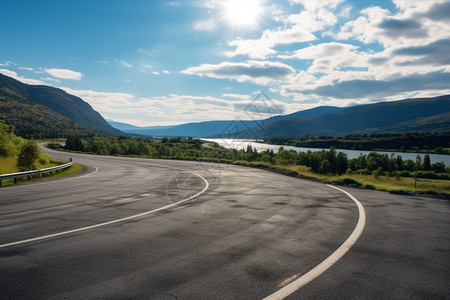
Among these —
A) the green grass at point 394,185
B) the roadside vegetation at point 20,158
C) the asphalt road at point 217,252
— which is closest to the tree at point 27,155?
the roadside vegetation at point 20,158

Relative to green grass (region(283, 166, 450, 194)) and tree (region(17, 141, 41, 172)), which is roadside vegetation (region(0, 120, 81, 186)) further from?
green grass (region(283, 166, 450, 194))

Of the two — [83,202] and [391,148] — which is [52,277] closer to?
[83,202]

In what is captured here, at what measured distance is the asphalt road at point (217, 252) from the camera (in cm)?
392

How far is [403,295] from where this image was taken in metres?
3.77

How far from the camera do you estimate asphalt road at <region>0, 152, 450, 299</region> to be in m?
3.92

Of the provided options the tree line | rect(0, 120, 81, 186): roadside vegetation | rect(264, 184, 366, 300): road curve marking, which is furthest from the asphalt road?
the tree line

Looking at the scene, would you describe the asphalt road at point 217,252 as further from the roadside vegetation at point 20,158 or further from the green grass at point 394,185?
the roadside vegetation at point 20,158

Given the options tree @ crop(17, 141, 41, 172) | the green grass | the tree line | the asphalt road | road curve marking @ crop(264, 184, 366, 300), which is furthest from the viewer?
the tree line

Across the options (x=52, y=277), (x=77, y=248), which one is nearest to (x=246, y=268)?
(x=52, y=277)

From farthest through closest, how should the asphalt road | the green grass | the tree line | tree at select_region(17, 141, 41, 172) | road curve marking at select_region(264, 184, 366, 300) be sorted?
1. the tree line
2. tree at select_region(17, 141, 41, 172)
3. the green grass
4. the asphalt road
5. road curve marking at select_region(264, 184, 366, 300)

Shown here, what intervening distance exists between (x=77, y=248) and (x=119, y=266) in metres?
1.42

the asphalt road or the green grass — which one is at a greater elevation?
the asphalt road

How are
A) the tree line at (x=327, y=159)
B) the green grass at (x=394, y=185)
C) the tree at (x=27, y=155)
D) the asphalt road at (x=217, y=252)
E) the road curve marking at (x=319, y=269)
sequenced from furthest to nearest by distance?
the tree line at (x=327, y=159), the tree at (x=27, y=155), the green grass at (x=394, y=185), the asphalt road at (x=217, y=252), the road curve marking at (x=319, y=269)

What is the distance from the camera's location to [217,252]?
5297 millimetres
